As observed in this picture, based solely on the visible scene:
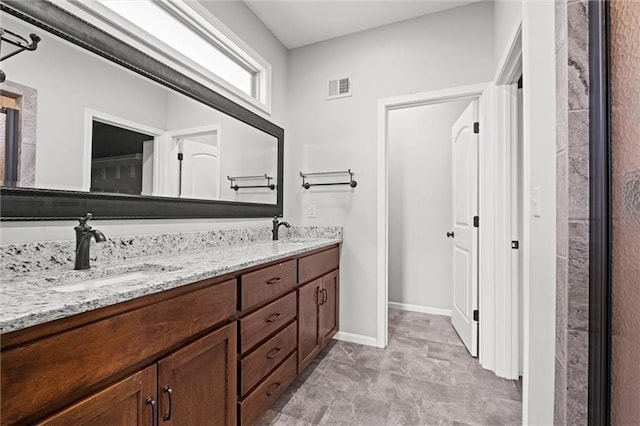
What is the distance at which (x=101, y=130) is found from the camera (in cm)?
130

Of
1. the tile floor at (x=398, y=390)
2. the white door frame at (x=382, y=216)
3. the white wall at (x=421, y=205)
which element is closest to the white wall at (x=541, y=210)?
the tile floor at (x=398, y=390)

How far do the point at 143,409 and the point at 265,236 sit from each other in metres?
1.61

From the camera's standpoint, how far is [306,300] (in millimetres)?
1910

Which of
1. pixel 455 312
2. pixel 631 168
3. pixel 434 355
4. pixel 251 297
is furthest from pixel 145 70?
pixel 455 312

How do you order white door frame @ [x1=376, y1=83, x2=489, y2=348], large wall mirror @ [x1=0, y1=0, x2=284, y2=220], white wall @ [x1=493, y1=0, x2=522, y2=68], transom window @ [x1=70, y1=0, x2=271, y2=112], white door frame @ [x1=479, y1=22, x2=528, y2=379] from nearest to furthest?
1. large wall mirror @ [x1=0, y1=0, x2=284, y2=220]
2. transom window @ [x1=70, y1=0, x2=271, y2=112]
3. white wall @ [x1=493, y1=0, x2=522, y2=68]
4. white door frame @ [x1=479, y1=22, x2=528, y2=379]
5. white door frame @ [x1=376, y1=83, x2=489, y2=348]

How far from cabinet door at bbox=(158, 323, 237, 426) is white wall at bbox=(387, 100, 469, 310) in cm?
258

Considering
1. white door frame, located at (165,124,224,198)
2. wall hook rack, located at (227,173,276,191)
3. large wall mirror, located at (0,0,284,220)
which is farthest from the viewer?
wall hook rack, located at (227,173,276,191)

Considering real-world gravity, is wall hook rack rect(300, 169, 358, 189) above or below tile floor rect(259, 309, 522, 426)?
above

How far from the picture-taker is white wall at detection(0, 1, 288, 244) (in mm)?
1052

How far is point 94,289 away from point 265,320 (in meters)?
0.80

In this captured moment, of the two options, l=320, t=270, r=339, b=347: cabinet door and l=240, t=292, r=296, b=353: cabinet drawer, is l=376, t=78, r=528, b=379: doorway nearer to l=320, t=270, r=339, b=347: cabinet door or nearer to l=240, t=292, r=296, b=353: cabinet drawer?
l=320, t=270, r=339, b=347: cabinet door

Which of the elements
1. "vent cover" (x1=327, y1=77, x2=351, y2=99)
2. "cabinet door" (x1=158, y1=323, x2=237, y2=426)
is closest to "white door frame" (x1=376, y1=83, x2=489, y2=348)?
"vent cover" (x1=327, y1=77, x2=351, y2=99)

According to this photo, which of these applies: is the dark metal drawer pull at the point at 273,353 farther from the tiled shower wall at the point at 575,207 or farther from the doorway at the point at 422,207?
the doorway at the point at 422,207

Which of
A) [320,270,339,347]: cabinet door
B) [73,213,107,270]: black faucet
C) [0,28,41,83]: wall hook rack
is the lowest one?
[320,270,339,347]: cabinet door
